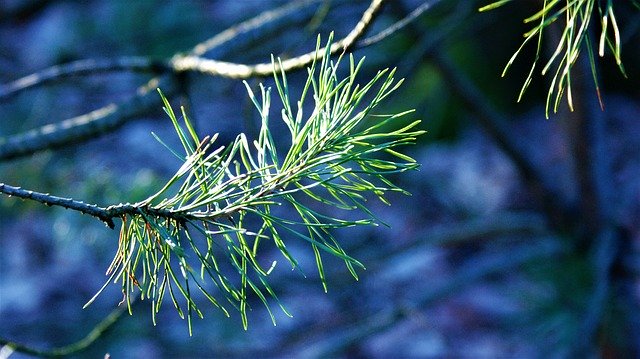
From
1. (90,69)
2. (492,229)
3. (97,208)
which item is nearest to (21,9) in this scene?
(492,229)

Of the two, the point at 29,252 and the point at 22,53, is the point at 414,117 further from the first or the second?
the point at 22,53

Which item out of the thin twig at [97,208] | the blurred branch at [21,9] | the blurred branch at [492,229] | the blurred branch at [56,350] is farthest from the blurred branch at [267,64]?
the blurred branch at [21,9]

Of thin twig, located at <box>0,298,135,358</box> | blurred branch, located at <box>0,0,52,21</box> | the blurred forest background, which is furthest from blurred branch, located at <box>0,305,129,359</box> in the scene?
blurred branch, located at <box>0,0,52,21</box>

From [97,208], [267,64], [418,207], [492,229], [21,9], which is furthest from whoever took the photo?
[21,9]

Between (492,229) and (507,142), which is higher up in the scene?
(507,142)

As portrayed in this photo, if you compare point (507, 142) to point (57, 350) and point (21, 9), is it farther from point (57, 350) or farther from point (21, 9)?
point (21, 9)

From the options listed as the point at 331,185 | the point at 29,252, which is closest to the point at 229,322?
the point at 29,252

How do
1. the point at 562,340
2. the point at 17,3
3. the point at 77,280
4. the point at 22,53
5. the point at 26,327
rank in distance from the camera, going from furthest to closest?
the point at 17,3 → the point at 22,53 → the point at 77,280 → the point at 26,327 → the point at 562,340

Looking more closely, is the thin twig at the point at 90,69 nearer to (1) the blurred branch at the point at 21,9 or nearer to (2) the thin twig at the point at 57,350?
(2) the thin twig at the point at 57,350
